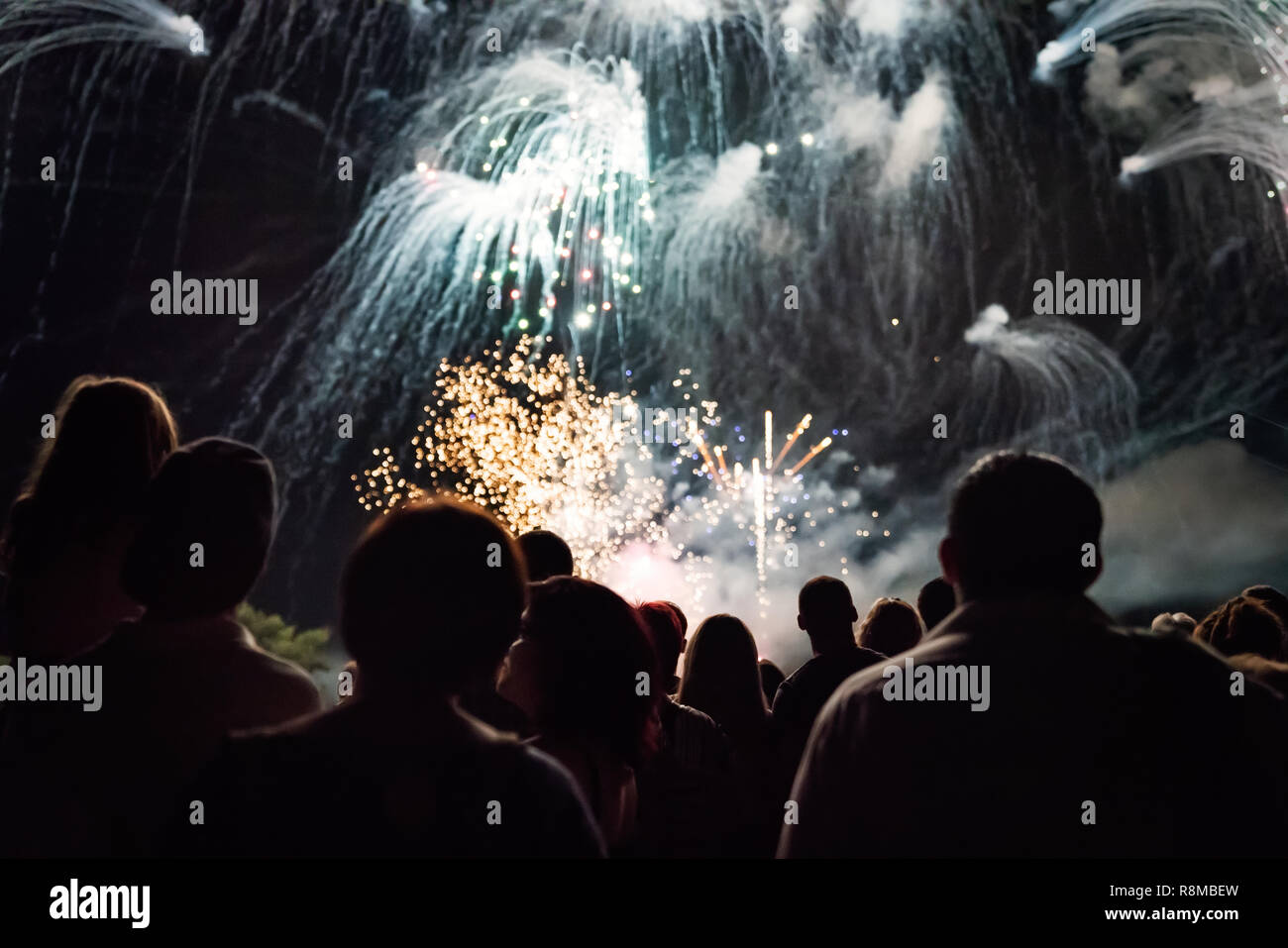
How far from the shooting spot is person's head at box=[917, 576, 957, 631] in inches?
224

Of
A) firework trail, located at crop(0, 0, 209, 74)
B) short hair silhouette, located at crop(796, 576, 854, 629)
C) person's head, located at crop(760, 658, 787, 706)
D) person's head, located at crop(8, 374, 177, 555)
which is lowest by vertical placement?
person's head, located at crop(760, 658, 787, 706)

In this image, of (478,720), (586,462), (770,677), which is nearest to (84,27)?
(586,462)

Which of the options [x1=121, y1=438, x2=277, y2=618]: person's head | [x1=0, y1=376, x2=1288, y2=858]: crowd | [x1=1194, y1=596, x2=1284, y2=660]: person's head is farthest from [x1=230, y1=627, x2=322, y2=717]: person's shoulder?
[x1=1194, y1=596, x2=1284, y2=660]: person's head

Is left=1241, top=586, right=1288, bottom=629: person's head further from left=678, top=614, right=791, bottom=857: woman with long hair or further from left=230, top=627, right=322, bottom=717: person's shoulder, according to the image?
left=230, top=627, right=322, bottom=717: person's shoulder

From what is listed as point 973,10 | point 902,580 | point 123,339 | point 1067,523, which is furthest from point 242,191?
point 1067,523

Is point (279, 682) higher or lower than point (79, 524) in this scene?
lower

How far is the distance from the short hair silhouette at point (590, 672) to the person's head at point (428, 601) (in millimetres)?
778

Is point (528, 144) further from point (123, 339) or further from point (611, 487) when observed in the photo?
point (123, 339)

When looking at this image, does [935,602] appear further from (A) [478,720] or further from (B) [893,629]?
(A) [478,720]

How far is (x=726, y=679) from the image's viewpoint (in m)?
4.99

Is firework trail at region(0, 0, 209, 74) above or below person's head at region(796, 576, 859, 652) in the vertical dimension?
above

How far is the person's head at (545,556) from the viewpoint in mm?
4828

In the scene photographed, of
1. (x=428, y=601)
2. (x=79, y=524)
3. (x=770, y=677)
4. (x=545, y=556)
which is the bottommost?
(x=770, y=677)

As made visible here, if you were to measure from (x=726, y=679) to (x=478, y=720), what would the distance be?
2.39 meters
